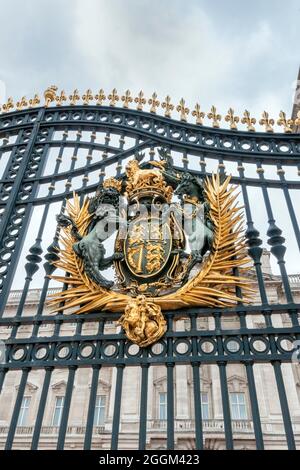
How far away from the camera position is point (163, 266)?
4227mm

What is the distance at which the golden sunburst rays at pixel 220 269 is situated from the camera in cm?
393

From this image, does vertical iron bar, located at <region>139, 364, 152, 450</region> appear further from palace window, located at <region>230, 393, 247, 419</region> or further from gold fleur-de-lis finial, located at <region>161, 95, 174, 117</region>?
palace window, located at <region>230, 393, 247, 419</region>

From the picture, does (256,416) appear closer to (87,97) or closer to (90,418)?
(90,418)

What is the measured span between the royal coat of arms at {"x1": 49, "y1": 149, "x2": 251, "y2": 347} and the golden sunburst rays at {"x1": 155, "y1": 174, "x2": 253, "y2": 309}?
0.01m

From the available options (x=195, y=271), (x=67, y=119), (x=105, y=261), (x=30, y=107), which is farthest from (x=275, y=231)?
(x=30, y=107)

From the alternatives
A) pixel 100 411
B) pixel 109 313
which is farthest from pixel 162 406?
pixel 109 313

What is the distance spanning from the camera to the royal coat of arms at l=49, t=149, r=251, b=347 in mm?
3953

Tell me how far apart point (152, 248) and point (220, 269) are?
0.82m

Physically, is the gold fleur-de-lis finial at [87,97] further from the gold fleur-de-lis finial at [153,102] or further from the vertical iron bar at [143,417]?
the vertical iron bar at [143,417]

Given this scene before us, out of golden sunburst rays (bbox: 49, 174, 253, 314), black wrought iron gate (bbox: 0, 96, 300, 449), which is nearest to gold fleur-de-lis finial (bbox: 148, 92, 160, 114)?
black wrought iron gate (bbox: 0, 96, 300, 449)

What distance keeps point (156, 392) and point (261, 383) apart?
123 inches

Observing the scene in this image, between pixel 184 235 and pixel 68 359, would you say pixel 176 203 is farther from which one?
pixel 68 359

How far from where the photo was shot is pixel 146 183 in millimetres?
4891

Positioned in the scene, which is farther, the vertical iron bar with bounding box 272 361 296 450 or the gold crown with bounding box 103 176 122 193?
the gold crown with bounding box 103 176 122 193
